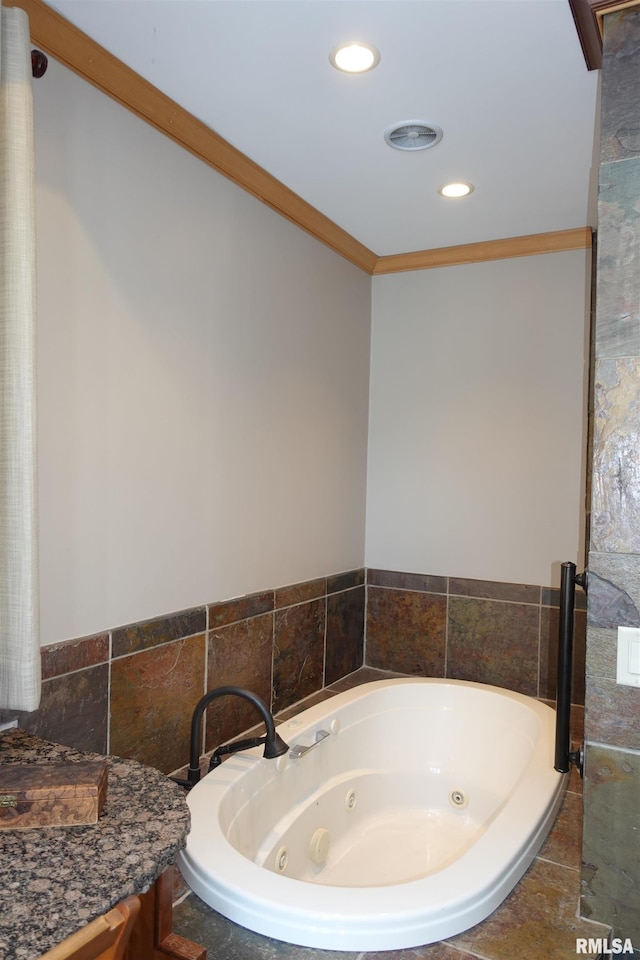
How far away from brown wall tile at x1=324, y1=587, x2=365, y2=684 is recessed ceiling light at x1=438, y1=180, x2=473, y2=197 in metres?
1.73

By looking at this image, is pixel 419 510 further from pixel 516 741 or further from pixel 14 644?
pixel 14 644

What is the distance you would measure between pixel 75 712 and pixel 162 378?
98 cm

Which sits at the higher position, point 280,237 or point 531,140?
point 531,140

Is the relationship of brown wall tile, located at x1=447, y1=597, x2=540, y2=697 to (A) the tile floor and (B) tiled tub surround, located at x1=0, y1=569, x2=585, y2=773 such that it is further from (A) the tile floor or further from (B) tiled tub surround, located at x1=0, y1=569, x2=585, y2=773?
(A) the tile floor

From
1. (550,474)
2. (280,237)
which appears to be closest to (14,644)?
(280,237)

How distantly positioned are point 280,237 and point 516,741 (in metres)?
2.14

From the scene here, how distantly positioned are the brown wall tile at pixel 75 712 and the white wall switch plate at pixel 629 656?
1.30m

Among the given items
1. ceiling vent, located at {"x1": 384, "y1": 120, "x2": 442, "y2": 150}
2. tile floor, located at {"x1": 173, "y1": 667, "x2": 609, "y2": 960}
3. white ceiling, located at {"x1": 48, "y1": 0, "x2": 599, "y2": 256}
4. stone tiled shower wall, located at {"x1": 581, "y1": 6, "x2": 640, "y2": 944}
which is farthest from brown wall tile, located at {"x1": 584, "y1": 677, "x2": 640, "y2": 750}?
ceiling vent, located at {"x1": 384, "y1": 120, "x2": 442, "y2": 150}

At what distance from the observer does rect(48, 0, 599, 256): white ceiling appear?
1611mm

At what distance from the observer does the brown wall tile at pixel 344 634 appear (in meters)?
3.04

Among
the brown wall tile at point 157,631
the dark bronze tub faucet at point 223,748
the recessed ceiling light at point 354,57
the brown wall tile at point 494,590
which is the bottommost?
the dark bronze tub faucet at point 223,748

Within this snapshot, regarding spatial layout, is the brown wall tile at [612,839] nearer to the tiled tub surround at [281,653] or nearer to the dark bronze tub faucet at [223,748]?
the dark bronze tub faucet at [223,748]

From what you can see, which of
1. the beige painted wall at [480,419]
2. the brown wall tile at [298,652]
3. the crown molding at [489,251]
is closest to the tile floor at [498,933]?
the brown wall tile at [298,652]

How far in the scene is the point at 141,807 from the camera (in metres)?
1.22
